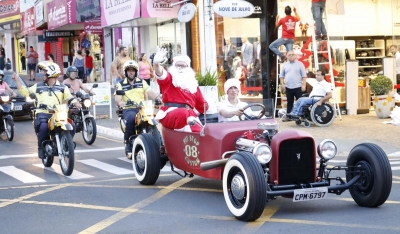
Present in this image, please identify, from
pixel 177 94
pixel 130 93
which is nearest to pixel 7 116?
pixel 130 93

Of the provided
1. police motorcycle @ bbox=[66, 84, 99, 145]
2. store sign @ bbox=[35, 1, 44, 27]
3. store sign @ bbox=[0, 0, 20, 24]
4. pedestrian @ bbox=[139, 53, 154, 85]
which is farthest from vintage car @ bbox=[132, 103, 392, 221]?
store sign @ bbox=[0, 0, 20, 24]

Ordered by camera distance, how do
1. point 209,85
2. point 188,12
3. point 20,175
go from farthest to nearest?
point 209,85 → point 188,12 → point 20,175

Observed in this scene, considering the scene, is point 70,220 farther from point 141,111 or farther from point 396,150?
point 396,150

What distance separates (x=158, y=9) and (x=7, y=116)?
781 centimetres

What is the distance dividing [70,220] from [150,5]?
51.9ft

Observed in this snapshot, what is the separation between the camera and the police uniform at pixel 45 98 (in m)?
11.8

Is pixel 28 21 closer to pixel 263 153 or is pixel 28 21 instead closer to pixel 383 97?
pixel 383 97

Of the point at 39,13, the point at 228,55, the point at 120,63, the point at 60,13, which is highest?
the point at 39,13

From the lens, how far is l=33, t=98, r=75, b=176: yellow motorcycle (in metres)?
11.2

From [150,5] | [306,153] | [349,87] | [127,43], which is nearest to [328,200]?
[306,153]

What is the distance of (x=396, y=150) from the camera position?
13.4 m

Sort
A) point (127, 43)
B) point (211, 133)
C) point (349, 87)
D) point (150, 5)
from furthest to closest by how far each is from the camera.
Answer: point (127, 43) < point (150, 5) < point (349, 87) < point (211, 133)

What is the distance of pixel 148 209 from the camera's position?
27.6ft

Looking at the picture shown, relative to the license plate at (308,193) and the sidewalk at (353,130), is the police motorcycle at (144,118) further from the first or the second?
the license plate at (308,193)
